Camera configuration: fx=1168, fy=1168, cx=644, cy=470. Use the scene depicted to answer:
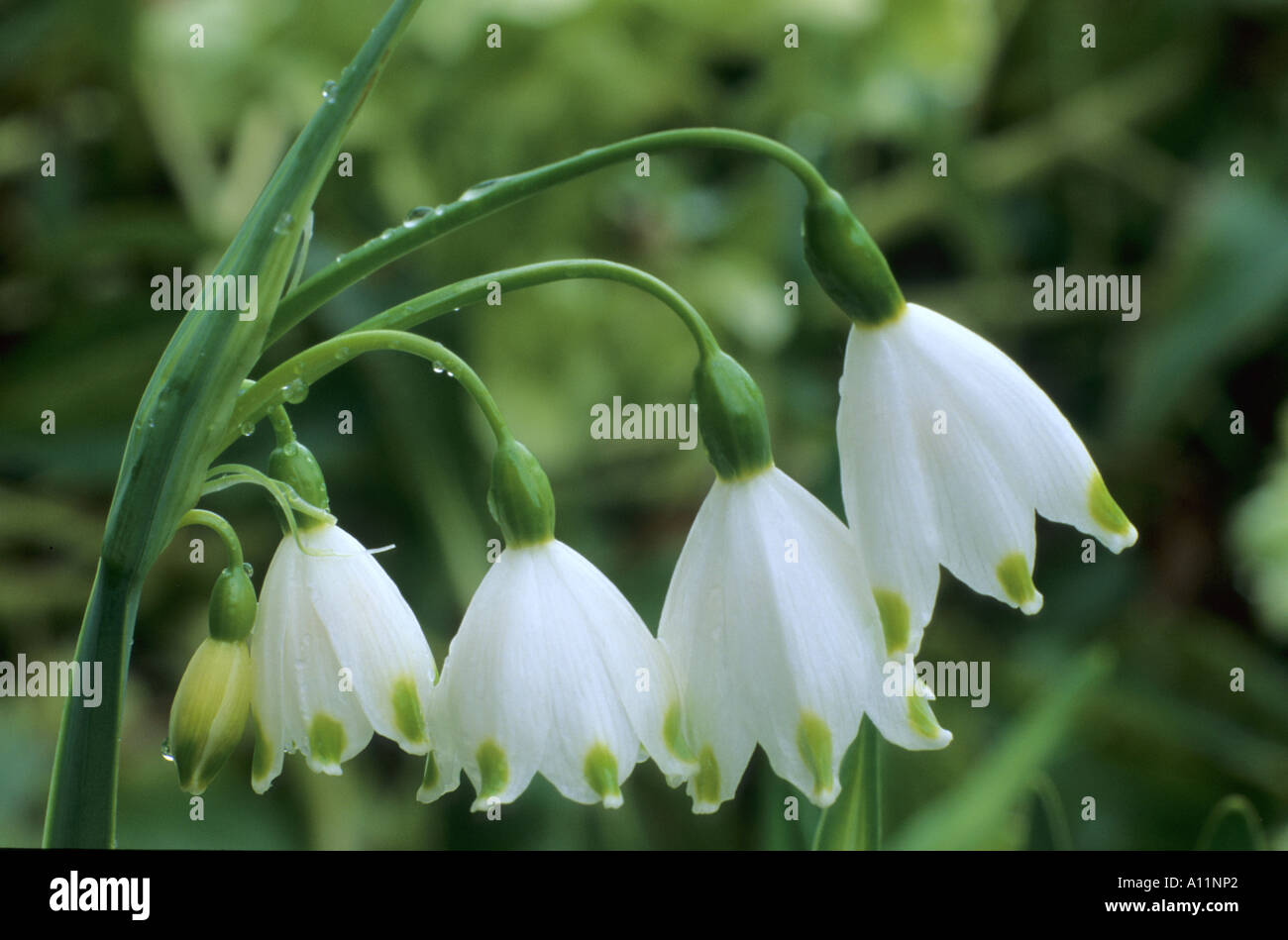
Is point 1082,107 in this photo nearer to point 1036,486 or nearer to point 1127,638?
point 1127,638

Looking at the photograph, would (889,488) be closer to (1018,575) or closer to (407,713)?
(1018,575)

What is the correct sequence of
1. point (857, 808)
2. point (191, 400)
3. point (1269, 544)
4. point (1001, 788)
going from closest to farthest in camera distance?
point (191, 400) < point (857, 808) < point (1001, 788) < point (1269, 544)

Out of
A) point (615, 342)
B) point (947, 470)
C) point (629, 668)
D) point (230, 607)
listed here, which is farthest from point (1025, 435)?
point (615, 342)

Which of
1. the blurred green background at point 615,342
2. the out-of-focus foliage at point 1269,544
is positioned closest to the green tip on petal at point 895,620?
the blurred green background at point 615,342

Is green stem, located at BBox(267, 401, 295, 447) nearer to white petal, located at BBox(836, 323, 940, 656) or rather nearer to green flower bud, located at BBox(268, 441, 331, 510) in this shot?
green flower bud, located at BBox(268, 441, 331, 510)

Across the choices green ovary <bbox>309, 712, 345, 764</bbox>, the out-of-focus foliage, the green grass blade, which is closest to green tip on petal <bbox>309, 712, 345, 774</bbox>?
green ovary <bbox>309, 712, 345, 764</bbox>
